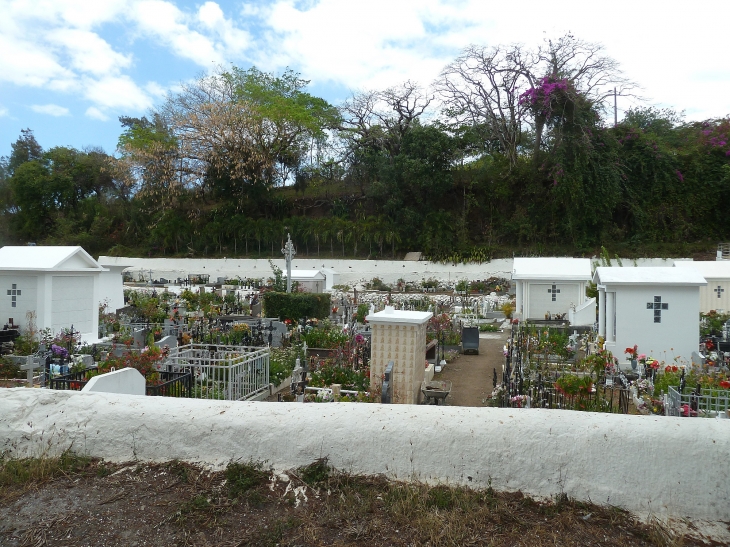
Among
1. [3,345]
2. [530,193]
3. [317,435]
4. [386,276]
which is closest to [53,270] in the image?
[3,345]

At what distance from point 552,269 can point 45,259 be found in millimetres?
15866

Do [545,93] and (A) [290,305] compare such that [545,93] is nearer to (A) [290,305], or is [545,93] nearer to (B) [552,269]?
(B) [552,269]

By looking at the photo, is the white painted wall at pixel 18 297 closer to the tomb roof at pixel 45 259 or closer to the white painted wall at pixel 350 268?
the tomb roof at pixel 45 259

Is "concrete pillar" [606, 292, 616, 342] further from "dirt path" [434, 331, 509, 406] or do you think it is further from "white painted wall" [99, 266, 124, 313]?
"white painted wall" [99, 266, 124, 313]

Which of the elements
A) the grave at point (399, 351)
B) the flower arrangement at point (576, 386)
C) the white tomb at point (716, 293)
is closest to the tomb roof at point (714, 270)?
the white tomb at point (716, 293)

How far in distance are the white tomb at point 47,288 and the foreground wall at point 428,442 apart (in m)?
9.47

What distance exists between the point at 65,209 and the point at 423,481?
50689 mm

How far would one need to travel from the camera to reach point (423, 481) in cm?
385

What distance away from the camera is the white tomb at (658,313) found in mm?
11344

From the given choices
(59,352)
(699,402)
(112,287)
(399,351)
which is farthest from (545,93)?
(59,352)

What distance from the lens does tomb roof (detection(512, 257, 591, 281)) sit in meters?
19.3

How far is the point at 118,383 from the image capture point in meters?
6.22

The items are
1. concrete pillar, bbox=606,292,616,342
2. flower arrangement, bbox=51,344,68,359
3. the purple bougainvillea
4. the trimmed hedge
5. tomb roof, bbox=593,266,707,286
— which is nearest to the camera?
flower arrangement, bbox=51,344,68,359

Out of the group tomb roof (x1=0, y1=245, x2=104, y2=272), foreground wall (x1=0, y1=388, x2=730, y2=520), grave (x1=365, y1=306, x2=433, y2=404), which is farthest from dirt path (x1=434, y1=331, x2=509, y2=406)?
tomb roof (x1=0, y1=245, x2=104, y2=272)
